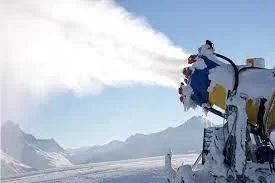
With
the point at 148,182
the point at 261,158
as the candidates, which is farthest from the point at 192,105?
the point at 148,182

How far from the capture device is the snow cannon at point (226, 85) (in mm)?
10977

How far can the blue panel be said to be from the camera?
11749 mm

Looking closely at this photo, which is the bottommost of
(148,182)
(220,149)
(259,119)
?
(148,182)

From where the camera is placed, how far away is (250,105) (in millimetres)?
11242

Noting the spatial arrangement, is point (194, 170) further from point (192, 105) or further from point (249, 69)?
point (249, 69)

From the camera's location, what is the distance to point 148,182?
29516mm

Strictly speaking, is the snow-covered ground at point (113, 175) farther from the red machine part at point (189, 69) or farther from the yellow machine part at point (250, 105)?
the yellow machine part at point (250, 105)

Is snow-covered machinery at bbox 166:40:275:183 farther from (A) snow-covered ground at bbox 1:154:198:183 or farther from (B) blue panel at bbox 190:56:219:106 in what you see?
(A) snow-covered ground at bbox 1:154:198:183

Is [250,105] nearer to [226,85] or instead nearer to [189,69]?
[226,85]

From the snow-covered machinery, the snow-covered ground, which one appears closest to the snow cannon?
the snow-covered machinery

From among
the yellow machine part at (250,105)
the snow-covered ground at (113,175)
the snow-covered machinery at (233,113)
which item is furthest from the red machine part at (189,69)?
the snow-covered ground at (113,175)

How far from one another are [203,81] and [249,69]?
118 cm

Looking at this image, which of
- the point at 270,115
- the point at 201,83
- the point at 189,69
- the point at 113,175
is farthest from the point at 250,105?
the point at 113,175

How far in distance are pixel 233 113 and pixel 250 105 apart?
0.87m
